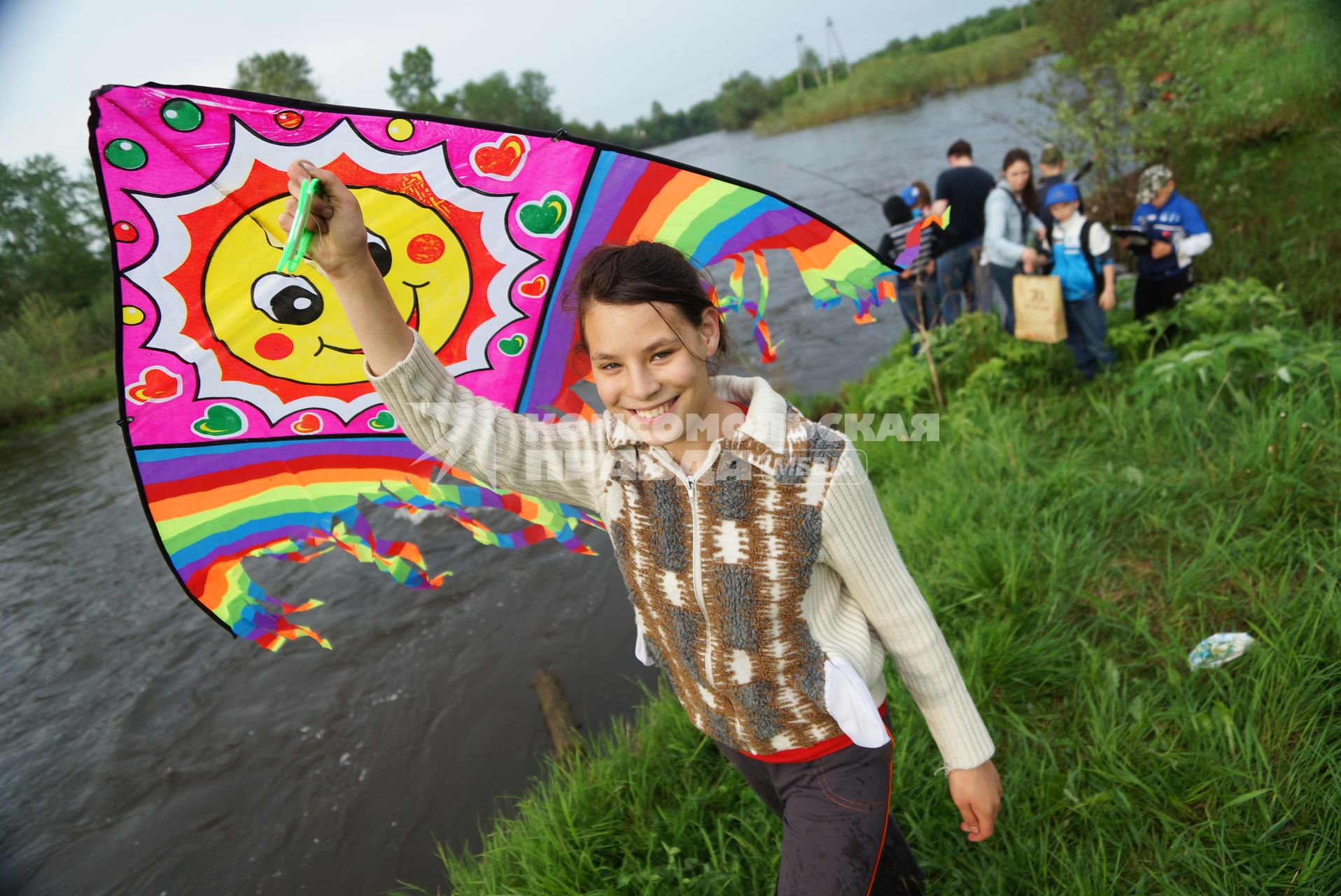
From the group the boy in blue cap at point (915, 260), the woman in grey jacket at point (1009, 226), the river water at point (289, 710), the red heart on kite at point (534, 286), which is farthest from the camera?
the boy in blue cap at point (915, 260)

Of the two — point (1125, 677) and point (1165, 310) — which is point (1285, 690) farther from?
point (1165, 310)

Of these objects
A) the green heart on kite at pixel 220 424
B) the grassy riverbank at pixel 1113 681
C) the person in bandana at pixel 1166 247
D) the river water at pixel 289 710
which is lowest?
the river water at pixel 289 710

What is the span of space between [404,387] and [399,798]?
10.1 ft

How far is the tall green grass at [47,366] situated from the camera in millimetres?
13266

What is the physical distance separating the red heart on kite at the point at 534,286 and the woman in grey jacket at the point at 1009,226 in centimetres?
429

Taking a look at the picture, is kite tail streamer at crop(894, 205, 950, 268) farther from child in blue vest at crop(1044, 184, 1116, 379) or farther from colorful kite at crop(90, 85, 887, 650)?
child in blue vest at crop(1044, 184, 1116, 379)

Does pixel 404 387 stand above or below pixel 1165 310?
above

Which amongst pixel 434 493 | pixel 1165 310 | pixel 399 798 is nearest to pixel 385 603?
pixel 399 798

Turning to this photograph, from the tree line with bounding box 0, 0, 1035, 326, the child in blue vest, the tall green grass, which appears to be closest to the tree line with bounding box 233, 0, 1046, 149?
the tree line with bounding box 0, 0, 1035, 326

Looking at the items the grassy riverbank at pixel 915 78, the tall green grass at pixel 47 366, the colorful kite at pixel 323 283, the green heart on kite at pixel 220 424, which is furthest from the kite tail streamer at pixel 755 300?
the grassy riverbank at pixel 915 78

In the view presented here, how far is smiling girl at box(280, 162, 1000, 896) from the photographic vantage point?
4.19 ft

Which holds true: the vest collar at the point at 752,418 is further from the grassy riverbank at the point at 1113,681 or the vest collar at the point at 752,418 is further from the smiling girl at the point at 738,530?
the grassy riverbank at the point at 1113,681

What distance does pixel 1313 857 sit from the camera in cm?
179

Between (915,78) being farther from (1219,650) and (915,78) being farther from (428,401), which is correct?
(428,401)
